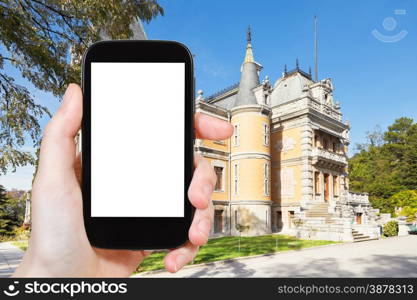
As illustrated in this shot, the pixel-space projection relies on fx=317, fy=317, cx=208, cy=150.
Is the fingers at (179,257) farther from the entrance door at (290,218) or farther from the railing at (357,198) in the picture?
the railing at (357,198)

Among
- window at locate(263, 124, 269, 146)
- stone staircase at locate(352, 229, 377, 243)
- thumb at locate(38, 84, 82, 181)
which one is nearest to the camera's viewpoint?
thumb at locate(38, 84, 82, 181)

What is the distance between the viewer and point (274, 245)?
625 inches

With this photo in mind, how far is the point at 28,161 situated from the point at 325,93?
23.9 meters

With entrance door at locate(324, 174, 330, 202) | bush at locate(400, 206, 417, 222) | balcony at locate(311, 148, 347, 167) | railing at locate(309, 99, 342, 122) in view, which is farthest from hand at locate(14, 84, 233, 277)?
bush at locate(400, 206, 417, 222)

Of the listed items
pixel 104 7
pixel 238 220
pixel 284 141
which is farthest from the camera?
pixel 284 141

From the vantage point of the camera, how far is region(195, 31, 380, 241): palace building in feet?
69.0

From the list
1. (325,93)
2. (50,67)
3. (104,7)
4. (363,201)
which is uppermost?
(325,93)

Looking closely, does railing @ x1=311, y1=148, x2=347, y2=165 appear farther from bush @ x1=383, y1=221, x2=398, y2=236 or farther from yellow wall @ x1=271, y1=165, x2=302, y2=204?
bush @ x1=383, y1=221, x2=398, y2=236

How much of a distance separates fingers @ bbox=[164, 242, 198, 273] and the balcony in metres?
21.7

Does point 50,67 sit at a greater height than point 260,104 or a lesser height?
lesser

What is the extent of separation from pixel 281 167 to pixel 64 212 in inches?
893

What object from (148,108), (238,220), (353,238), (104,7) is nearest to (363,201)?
(353,238)

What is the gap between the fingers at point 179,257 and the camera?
2.24m

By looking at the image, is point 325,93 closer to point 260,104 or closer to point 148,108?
point 260,104
